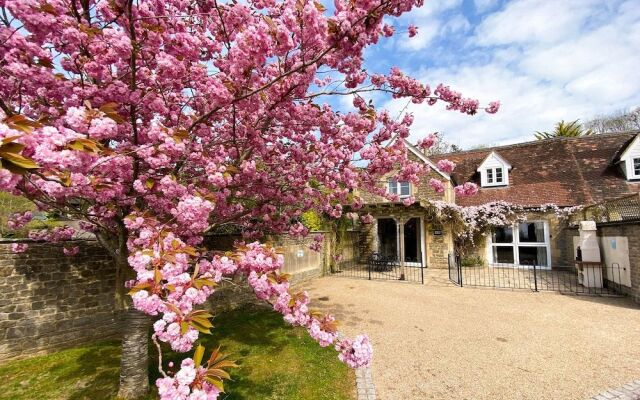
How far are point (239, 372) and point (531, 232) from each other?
50.5 ft

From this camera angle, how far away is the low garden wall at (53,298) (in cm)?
525

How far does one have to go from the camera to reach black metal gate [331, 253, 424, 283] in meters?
13.0

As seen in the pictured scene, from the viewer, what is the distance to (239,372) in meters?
5.01

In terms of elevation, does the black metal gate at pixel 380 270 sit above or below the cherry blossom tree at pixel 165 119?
below

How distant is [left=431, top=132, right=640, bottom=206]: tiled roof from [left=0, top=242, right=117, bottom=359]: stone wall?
52.9 ft

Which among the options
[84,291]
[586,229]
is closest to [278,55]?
[84,291]

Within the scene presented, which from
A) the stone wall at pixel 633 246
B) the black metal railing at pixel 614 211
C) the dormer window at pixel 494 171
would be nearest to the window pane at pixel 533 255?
the black metal railing at pixel 614 211

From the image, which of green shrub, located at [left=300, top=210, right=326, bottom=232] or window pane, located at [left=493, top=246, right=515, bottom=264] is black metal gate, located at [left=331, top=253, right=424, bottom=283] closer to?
green shrub, located at [left=300, top=210, right=326, bottom=232]

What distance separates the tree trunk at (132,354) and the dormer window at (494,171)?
17.3 metres

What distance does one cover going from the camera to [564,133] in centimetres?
2477

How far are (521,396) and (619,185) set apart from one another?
15.1 meters

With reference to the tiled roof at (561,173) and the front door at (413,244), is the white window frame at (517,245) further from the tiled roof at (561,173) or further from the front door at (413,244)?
the front door at (413,244)

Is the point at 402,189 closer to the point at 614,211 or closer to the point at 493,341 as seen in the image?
the point at 614,211

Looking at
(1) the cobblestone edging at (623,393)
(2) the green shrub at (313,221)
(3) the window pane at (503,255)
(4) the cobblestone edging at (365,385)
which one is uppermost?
(2) the green shrub at (313,221)
